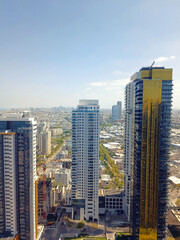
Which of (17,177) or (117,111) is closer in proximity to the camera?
(17,177)

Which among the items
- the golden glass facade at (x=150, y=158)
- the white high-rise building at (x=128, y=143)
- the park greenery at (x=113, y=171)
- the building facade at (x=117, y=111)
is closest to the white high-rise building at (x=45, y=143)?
the park greenery at (x=113, y=171)

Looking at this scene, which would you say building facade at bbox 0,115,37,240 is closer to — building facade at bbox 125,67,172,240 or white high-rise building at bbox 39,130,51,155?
building facade at bbox 125,67,172,240

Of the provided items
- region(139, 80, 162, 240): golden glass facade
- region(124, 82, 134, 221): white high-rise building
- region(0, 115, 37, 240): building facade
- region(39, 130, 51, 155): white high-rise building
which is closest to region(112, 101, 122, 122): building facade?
region(39, 130, 51, 155): white high-rise building

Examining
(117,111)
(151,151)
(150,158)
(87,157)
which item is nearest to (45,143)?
(87,157)

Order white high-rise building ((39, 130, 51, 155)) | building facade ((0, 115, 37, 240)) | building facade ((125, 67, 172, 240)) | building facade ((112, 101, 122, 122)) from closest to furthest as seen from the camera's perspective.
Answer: building facade ((0, 115, 37, 240)) < building facade ((125, 67, 172, 240)) < white high-rise building ((39, 130, 51, 155)) < building facade ((112, 101, 122, 122))

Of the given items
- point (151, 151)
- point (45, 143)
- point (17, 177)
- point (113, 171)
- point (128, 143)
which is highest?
point (151, 151)

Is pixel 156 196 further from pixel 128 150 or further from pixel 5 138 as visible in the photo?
pixel 5 138

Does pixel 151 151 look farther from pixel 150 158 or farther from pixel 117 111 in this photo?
pixel 117 111
